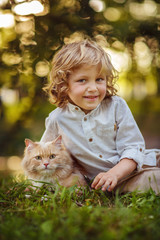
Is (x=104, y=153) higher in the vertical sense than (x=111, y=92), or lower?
lower

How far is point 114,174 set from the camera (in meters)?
1.97

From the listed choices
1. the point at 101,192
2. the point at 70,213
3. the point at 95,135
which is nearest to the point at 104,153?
the point at 95,135

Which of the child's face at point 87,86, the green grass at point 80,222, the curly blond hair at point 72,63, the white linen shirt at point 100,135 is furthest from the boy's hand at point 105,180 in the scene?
the curly blond hair at point 72,63

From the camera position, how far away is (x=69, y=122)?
2318 mm

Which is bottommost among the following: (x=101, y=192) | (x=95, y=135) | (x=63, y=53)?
(x=101, y=192)

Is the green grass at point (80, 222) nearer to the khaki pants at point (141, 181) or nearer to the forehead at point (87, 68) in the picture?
the khaki pants at point (141, 181)

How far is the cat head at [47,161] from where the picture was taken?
2111 mm

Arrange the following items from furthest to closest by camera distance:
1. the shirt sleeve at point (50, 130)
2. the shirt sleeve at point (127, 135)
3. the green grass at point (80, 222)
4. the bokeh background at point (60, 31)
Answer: the bokeh background at point (60, 31)
the shirt sleeve at point (50, 130)
the shirt sleeve at point (127, 135)
the green grass at point (80, 222)

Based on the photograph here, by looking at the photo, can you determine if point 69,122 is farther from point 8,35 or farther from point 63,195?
point 8,35

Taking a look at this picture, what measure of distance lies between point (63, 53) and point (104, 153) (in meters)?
1.04

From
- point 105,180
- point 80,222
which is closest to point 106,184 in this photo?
point 105,180

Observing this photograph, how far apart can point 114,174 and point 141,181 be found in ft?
1.00

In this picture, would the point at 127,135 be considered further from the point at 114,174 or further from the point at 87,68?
the point at 87,68

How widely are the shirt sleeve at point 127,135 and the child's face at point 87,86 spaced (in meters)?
0.28
